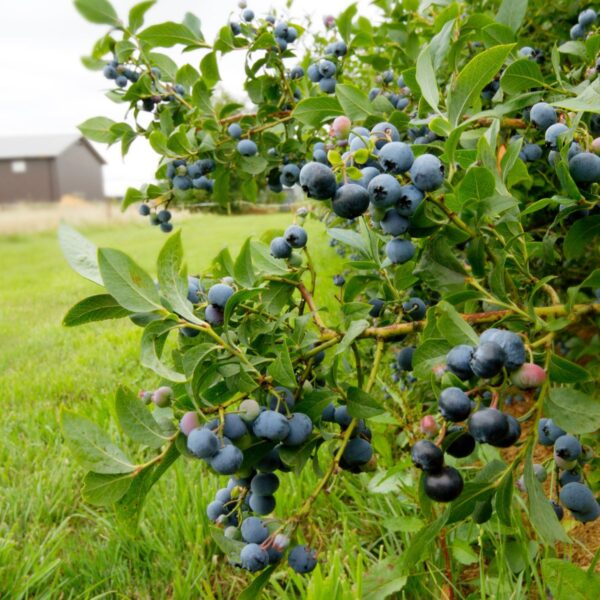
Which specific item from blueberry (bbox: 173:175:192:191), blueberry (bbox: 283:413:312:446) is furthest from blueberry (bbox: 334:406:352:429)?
blueberry (bbox: 173:175:192:191)

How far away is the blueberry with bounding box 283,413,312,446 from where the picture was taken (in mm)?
715

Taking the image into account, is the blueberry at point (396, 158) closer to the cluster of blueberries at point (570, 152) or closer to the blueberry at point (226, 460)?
the cluster of blueberries at point (570, 152)

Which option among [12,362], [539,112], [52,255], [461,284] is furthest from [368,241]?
→ [52,255]

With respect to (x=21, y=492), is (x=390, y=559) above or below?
above

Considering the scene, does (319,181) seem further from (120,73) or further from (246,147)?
(120,73)

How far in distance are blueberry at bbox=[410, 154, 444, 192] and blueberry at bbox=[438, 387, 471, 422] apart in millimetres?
232

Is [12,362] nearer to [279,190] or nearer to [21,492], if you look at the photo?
[21,492]

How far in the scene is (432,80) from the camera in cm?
74

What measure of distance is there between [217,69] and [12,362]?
8.93 feet

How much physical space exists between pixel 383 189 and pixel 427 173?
2.2 inches

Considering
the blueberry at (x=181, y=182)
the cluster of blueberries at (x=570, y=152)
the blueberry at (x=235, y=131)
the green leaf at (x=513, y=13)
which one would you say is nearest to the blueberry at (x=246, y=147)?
the blueberry at (x=235, y=131)

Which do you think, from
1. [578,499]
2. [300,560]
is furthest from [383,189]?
Answer: [578,499]

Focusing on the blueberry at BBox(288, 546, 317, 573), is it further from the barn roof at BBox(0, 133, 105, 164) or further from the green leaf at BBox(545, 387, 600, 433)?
the barn roof at BBox(0, 133, 105, 164)

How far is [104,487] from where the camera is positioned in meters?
0.68
